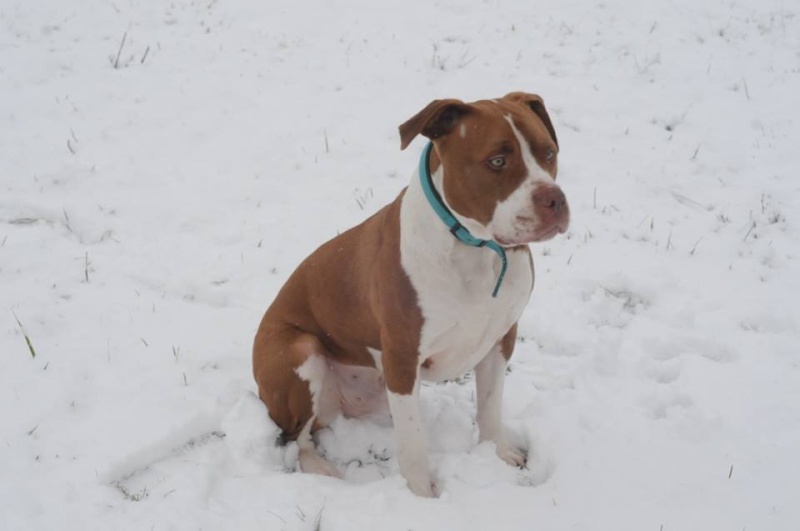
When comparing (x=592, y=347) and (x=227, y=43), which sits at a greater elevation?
(x=227, y=43)

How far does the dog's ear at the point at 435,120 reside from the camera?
277 cm

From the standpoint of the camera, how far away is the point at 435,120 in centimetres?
280

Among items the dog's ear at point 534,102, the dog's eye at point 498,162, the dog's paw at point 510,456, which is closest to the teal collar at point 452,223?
the dog's eye at point 498,162

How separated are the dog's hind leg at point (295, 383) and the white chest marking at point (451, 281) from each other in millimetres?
682

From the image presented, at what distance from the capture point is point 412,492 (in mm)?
3176

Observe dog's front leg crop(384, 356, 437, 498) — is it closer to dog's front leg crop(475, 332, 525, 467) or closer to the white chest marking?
the white chest marking

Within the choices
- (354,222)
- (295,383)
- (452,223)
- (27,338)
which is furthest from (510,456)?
(27,338)

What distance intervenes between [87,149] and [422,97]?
316 centimetres

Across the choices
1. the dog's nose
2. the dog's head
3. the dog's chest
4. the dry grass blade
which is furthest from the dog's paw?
the dry grass blade

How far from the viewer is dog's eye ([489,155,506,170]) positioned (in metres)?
2.71

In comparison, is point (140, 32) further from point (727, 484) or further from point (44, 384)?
point (727, 484)

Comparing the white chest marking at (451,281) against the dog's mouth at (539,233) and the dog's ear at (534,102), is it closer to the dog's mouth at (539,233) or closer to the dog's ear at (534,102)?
the dog's mouth at (539,233)

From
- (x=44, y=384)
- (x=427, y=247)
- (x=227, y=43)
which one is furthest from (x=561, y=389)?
(x=227, y=43)

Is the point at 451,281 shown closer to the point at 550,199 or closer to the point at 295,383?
the point at 550,199
